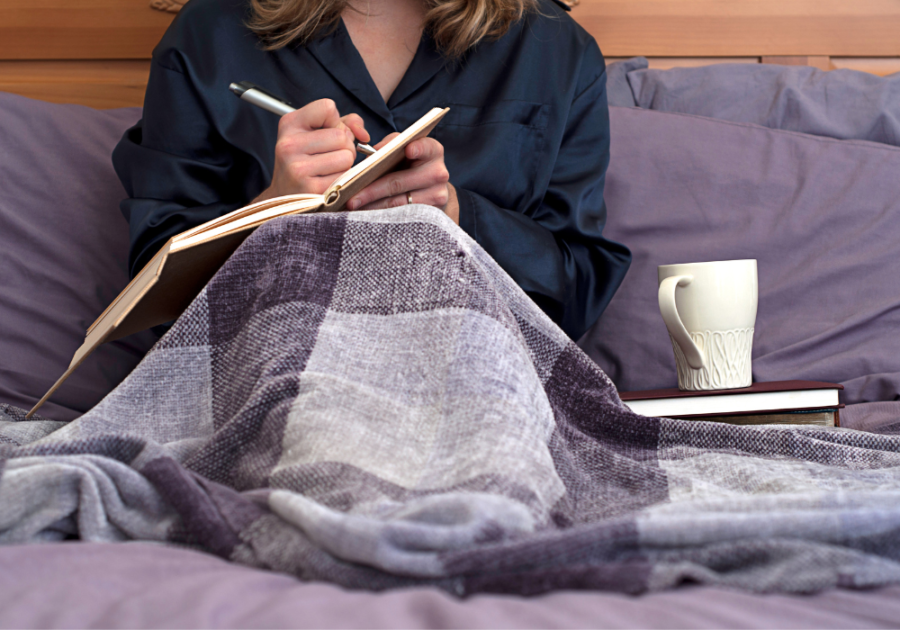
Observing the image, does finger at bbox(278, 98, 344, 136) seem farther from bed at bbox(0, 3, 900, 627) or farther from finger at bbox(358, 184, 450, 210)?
bed at bbox(0, 3, 900, 627)

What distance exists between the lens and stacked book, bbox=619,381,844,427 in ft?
2.20

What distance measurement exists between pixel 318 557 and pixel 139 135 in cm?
90

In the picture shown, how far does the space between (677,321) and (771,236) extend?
40cm

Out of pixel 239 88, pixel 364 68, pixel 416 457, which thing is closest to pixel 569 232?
pixel 364 68

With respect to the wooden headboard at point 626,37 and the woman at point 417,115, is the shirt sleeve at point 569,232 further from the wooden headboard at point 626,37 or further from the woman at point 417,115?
the wooden headboard at point 626,37

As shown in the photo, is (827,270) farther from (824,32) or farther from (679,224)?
(824,32)

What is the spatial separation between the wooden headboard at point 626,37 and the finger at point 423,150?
2.89 feet

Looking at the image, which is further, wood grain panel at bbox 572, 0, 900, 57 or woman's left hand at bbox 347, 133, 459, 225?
wood grain panel at bbox 572, 0, 900, 57

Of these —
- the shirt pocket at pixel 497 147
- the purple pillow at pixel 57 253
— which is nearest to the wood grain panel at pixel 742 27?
the shirt pocket at pixel 497 147

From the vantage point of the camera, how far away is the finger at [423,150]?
0.69 metres

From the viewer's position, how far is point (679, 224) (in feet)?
3.44

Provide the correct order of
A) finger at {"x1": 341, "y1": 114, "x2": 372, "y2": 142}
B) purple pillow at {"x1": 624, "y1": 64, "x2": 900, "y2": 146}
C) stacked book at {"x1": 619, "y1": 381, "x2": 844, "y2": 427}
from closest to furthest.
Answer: stacked book at {"x1": 619, "y1": 381, "x2": 844, "y2": 427}
finger at {"x1": 341, "y1": 114, "x2": 372, "y2": 142}
purple pillow at {"x1": 624, "y1": 64, "x2": 900, "y2": 146}

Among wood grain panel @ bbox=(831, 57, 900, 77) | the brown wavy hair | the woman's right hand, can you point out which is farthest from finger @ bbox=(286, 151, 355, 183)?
wood grain panel @ bbox=(831, 57, 900, 77)

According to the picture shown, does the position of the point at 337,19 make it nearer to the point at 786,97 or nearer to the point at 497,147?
the point at 497,147
